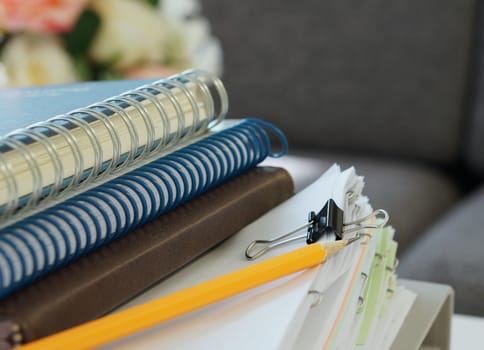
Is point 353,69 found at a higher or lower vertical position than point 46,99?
lower

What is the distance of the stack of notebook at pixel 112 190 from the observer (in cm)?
44

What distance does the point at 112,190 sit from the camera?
506 mm

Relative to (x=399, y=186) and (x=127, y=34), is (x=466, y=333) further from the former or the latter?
(x=399, y=186)

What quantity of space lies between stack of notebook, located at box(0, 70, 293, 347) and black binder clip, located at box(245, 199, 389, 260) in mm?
31

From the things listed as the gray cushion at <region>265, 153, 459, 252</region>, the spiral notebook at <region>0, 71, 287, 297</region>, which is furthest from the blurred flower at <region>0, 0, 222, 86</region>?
the spiral notebook at <region>0, 71, 287, 297</region>

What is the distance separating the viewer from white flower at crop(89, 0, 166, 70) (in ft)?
3.83

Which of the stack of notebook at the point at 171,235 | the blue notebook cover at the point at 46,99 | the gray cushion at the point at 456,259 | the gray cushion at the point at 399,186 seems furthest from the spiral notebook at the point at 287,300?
the gray cushion at the point at 399,186

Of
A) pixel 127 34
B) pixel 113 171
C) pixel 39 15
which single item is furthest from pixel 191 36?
pixel 113 171

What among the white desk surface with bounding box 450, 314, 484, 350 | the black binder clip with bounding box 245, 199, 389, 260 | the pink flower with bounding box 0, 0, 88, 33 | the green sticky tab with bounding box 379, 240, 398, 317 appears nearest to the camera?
the black binder clip with bounding box 245, 199, 389, 260

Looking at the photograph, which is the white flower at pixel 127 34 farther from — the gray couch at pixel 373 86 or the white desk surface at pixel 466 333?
the white desk surface at pixel 466 333

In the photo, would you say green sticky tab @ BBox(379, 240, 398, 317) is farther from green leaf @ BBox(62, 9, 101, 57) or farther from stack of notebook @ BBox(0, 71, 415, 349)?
green leaf @ BBox(62, 9, 101, 57)

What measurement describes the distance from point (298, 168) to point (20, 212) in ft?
3.98

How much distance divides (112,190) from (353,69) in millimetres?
1295

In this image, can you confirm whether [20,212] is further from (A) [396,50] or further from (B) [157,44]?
(A) [396,50]
